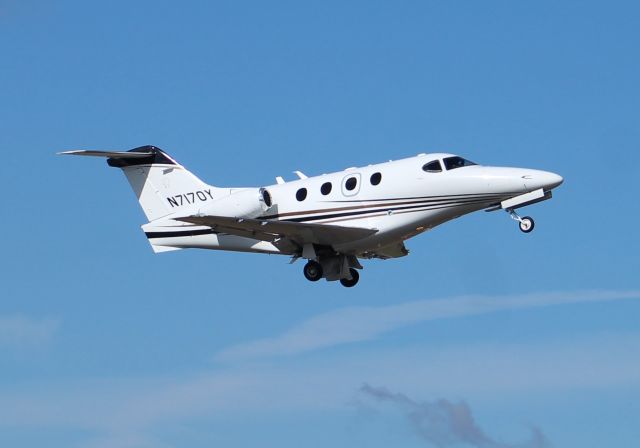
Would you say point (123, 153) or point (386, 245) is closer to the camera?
point (386, 245)

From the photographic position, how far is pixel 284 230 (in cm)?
3341

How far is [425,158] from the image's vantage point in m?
33.5

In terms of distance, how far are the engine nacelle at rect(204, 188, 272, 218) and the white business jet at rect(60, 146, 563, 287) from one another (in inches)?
1.0

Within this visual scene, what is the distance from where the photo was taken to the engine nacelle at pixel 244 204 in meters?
34.0

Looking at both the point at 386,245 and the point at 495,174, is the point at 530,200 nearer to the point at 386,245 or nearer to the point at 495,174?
the point at 495,174

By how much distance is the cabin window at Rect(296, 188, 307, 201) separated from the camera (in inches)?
1359

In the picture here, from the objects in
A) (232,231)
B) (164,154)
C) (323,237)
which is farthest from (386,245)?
(164,154)

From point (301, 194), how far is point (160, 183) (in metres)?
5.15

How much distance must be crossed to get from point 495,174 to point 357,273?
5137mm

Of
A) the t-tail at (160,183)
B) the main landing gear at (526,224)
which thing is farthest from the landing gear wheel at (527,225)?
the t-tail at (160,183)

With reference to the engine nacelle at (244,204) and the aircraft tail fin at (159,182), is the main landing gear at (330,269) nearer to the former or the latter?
the engine nacelle at (244,204)

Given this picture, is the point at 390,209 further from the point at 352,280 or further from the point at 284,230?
the point at 352,280

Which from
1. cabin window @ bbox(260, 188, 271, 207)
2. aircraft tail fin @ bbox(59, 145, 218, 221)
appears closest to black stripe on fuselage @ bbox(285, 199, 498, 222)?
cabin window @ bbox(260, 188, 271, 207)

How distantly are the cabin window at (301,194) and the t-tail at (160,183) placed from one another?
3488 millimetres
